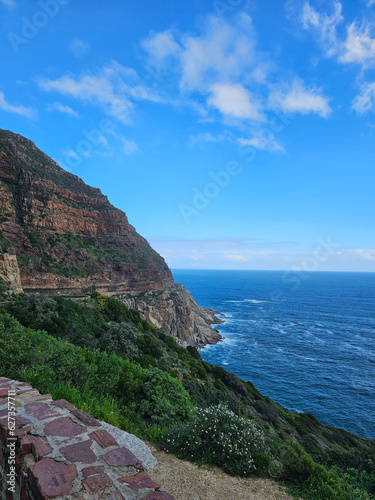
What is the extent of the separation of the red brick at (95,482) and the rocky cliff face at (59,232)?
1186 inches

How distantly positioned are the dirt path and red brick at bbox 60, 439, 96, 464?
1995 millimetres

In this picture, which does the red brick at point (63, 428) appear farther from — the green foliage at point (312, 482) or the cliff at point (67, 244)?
the cliff at point (67, 244)

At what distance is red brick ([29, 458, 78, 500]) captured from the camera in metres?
2.30

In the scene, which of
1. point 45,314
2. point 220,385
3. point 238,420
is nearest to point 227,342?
point 220,385

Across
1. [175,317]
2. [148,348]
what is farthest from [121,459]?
[175,317]

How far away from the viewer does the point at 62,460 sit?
276 cm

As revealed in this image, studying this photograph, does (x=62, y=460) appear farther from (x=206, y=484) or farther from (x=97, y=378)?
(x=97, y=378)

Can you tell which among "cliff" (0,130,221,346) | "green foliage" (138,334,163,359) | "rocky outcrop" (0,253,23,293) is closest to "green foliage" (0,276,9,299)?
"rocky outcrop" (0,253,23,293)

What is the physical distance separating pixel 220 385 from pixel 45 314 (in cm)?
1425

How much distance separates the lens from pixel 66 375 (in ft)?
21.7

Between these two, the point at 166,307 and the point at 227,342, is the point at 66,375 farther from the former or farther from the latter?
the point at 227,342

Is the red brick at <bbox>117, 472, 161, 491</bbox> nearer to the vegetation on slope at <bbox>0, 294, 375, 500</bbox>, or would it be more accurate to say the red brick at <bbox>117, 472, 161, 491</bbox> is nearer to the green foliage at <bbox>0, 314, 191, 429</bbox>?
the vegetation on slope at <bbox>0, 294, 375, 500</bbox>

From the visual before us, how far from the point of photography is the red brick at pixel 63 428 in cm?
328

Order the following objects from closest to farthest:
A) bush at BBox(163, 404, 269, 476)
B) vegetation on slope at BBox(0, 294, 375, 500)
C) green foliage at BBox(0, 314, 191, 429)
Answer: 1. bush at BBox(163, 404, 269, 476)
2. vegetation on slope at BBox(0, 294, 375, 500)
3. green foliage at BBox(0, 314, 191, 429)
